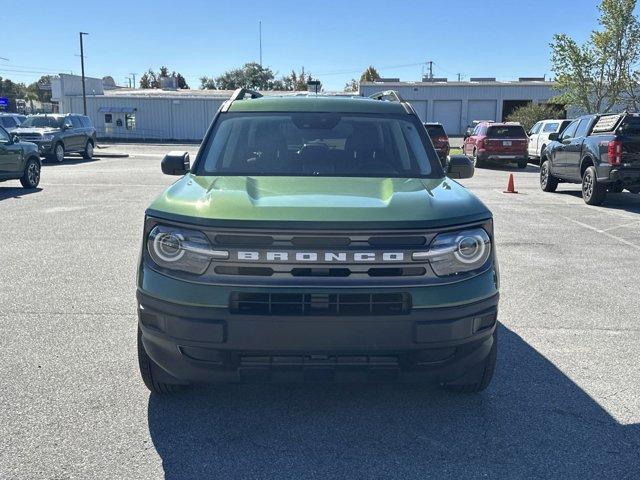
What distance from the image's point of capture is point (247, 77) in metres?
99.9

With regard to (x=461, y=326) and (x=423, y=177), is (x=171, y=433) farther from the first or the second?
(x=423, y=177)

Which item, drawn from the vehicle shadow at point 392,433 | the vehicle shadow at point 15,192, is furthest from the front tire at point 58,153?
the vehicle shadow at point 392,433

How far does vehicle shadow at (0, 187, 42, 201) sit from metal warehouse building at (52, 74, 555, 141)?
3299 cm

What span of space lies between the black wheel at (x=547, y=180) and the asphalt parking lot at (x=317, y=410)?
9.30 meters

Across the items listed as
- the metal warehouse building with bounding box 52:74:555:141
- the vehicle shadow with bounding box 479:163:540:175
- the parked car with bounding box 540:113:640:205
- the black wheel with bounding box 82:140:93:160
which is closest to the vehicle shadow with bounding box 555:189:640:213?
the parked car with bounding box 540:113:640:205

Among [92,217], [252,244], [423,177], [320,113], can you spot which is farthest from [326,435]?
[92,217]

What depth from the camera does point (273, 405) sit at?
11.8ft

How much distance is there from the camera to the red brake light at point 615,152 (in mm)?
11570

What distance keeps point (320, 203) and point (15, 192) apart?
1281cm

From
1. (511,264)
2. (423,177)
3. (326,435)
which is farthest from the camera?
(511,264)

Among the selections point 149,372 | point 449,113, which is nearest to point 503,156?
point 149,372

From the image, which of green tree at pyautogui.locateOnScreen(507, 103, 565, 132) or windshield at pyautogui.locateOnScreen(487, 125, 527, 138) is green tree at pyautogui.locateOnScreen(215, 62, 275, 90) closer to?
green tree at pyautogui.locateOnScreen(507, 103, 565, 132)

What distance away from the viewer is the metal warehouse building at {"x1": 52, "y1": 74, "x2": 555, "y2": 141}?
4797 centimetres

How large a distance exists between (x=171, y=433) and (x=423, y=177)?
225 cm
